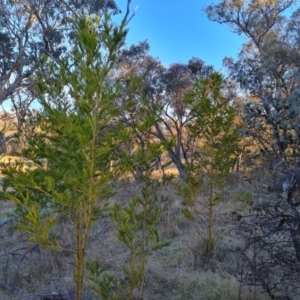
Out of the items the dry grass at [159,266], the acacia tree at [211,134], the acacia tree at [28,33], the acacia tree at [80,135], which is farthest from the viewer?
the acacia tree at [28,33]

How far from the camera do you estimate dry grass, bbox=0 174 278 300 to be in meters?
4.13

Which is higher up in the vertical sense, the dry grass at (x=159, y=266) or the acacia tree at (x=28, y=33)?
the acacia tree at (x=28, y=33)

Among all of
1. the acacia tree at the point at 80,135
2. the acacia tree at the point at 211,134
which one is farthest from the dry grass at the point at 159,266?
the acacia tree at the point at 80,135

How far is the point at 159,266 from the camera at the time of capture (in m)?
5.04

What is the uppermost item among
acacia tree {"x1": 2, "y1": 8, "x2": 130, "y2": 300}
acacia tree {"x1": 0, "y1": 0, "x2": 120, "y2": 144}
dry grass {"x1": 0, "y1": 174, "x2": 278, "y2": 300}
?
acacia tree {"x1": 0, "y1": 0, "x2": 120, "y2": 144}

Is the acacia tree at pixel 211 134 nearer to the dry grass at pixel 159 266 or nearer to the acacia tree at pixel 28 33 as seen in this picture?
the dry grass at pixel 159 266

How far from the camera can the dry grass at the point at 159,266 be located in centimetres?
413

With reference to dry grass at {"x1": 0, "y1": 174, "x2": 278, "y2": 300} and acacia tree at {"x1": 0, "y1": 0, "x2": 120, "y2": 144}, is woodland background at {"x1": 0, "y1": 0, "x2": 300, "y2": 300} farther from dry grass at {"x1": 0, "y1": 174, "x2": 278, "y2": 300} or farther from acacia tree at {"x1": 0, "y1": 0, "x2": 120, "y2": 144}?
acacia tree at {"x1": 0, "y1": 0, "x2": 120, "y2": 144}

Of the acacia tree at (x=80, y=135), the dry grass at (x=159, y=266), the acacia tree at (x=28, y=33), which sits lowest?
the dry grass at (x=159, y=266)

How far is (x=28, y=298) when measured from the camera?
381 centimetres

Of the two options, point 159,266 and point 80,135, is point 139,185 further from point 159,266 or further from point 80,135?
point 80,135

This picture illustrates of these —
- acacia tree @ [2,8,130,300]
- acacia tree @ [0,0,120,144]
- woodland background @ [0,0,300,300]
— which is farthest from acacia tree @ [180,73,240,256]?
acacia tree @ [0,0,120,144]

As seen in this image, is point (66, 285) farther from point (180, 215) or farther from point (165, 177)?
point (180, 215)

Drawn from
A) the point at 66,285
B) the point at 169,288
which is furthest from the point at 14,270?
the point at 169,288
